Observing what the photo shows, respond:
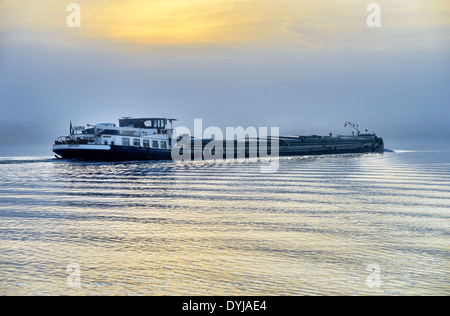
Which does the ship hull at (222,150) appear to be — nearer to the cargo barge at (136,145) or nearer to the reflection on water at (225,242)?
the cargo barge at (136,145)

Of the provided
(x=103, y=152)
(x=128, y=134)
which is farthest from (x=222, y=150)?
(x=103, y=152)

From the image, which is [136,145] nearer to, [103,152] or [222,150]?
[103,152]

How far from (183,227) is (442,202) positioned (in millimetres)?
16132

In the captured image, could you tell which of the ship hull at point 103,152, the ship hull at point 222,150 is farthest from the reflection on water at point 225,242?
the ship hull at point 222,150

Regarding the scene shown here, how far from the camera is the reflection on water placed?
11926 mm

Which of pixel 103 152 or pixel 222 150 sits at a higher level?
pixel 103 152

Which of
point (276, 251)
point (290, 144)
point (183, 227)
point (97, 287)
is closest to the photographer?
point (97, 287)

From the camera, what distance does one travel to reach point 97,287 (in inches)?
463

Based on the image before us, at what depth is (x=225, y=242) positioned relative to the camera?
16.3m

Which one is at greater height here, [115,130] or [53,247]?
[115,130]
